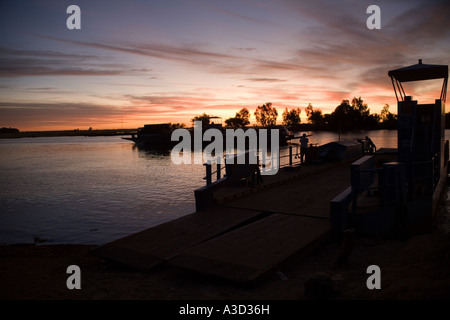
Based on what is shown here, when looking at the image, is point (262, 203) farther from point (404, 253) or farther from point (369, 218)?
point (404, 253)

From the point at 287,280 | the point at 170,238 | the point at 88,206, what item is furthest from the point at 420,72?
the point at 88,206

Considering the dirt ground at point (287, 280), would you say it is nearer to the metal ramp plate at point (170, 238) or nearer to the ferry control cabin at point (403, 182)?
the metal ramp plate at point (170, 238)

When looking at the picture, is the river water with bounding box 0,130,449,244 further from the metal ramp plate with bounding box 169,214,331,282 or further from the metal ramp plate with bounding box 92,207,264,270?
the metal ramp plate with bounding box 169,214,331,282

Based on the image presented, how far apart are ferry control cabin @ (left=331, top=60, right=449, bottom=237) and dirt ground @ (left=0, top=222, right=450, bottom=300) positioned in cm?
58

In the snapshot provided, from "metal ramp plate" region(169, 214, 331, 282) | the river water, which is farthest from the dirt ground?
the river water

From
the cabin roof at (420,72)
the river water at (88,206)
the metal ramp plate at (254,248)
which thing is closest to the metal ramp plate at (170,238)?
the metal ramp plate at (254,248)

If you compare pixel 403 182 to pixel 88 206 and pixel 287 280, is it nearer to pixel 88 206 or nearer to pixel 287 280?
pixel 287 280

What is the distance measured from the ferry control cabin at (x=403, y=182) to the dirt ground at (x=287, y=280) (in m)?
0.58

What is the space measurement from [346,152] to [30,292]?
57.9 feet

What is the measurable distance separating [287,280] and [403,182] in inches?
190

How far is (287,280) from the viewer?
5953 millimetres

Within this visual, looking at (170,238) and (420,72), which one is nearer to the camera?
(170,238)

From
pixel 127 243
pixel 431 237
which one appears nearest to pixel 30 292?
pixel 127 243
